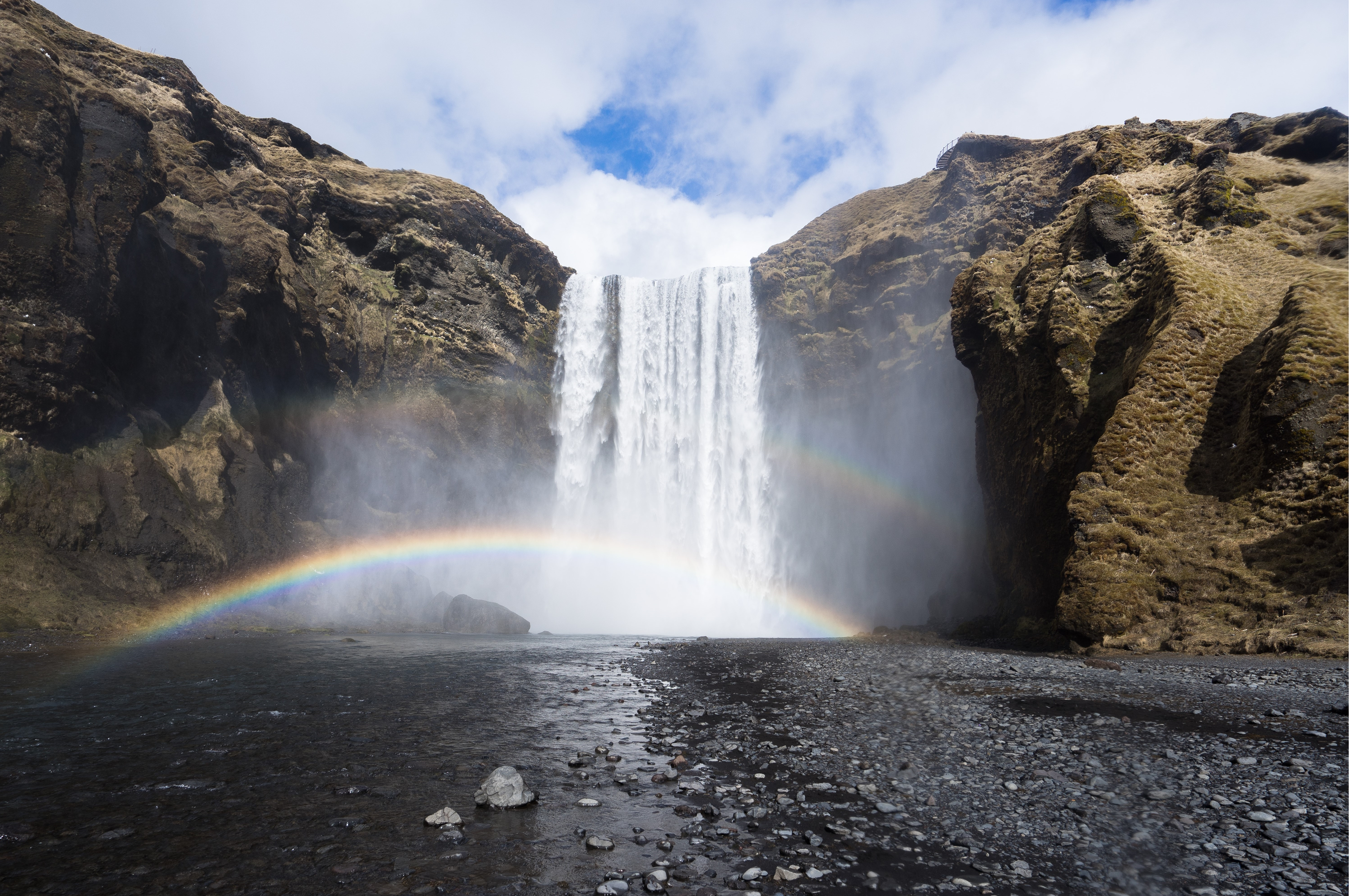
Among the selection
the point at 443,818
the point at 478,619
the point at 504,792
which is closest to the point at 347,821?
the point at 443,818

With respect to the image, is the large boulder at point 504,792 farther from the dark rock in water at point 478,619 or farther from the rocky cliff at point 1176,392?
the dark rock in water at point 478,619

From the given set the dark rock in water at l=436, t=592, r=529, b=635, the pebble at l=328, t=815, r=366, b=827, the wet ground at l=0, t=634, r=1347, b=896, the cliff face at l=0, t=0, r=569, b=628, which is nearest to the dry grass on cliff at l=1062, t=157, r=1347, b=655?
the wet ground at l=0, t=634, r=1347, b=896

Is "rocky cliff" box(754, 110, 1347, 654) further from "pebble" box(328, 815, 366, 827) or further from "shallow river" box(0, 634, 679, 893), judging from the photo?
"pebble" box(328, 815, 366, 827)

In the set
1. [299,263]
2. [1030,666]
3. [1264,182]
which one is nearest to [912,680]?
[1030,666]

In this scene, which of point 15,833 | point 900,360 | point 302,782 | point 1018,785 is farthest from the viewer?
point 900,360

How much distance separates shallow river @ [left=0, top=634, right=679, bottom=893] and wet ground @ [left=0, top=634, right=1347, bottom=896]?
4cm

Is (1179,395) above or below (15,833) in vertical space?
above

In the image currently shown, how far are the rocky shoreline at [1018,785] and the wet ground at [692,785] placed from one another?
1.4 inches

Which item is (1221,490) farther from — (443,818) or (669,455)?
(669,455)

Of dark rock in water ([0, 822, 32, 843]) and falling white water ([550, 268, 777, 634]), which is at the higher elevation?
falling white water ([550, 268, 777, 634])

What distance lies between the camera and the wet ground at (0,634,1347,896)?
4.69 metres

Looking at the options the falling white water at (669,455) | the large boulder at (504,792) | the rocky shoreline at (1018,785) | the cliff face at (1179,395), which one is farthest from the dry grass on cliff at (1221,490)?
the falling white water at (669,455)

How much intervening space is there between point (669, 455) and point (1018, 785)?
43740mm

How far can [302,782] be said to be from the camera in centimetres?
A: 677
